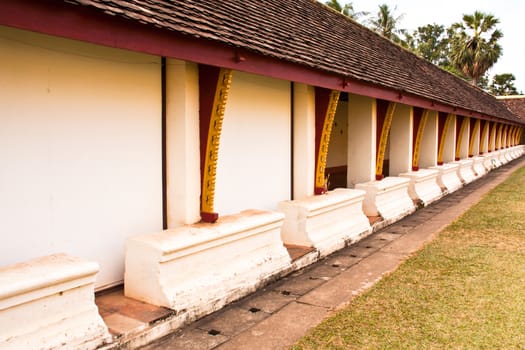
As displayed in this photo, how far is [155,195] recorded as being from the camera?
5.15 m

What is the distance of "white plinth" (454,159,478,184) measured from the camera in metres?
15.8

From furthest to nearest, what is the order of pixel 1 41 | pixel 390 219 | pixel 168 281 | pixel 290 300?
pixel 390 219
pixel 290 300
pixel 168 281
pixel 1 41

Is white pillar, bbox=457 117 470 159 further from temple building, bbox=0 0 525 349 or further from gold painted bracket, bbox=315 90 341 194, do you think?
gold painted bracket, bbox=315 90 341 194

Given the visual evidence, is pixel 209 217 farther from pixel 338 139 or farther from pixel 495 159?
pixel 495 159

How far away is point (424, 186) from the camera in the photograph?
11719 millimetres

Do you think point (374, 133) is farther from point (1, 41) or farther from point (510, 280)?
point (1, 41)

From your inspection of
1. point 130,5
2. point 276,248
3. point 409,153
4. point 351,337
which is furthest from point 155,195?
point 409,153

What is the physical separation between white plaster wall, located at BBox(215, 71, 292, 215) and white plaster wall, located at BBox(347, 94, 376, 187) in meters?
2.58

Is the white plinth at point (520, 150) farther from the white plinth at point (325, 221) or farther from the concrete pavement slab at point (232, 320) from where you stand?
the concrete pavement slab at point (232, 320)

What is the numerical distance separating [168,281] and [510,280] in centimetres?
394

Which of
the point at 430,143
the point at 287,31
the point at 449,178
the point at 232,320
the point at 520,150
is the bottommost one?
the point at 232,320

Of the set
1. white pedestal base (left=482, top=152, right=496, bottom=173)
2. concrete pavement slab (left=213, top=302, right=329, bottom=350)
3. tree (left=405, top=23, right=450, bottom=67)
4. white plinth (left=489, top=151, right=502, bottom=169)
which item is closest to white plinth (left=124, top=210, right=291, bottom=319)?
concrete pavement slab (left=213, top=302, right=329, bottom=350)

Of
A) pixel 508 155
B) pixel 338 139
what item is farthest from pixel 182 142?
pixel 508 155

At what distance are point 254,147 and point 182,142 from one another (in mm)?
1664
